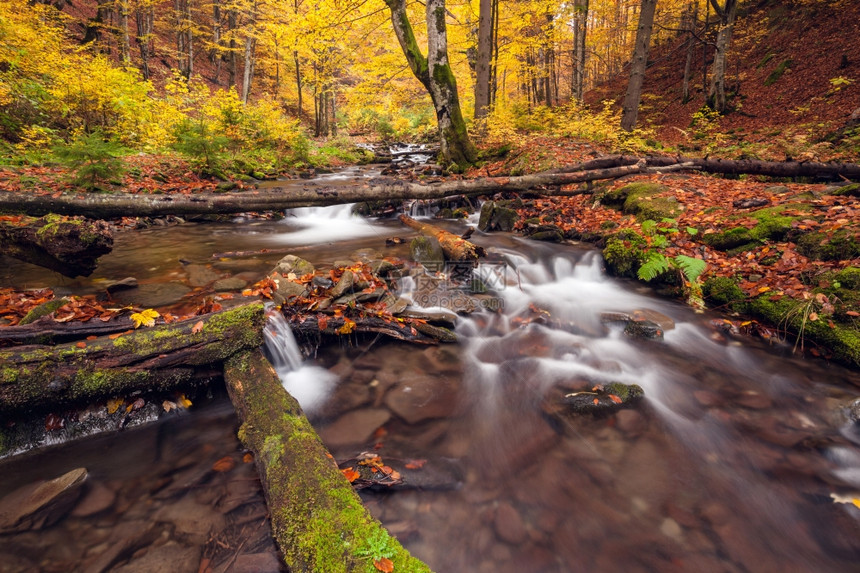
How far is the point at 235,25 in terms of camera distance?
74.7ft

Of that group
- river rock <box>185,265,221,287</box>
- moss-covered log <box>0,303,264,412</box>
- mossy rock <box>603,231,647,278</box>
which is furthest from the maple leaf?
mossy rock <box>603,231,647,278</box>

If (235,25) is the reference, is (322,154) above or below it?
below

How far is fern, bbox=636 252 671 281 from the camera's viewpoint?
16.7ft

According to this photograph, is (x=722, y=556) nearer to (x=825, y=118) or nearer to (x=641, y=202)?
(x=641, y=202)

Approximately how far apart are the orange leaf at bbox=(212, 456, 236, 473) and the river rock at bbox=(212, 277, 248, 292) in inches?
94.3

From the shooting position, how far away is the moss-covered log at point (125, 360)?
229cm

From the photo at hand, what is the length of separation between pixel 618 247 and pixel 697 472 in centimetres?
389

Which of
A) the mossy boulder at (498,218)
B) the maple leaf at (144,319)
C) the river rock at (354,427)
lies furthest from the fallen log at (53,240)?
the mossy boulder at (498,218)

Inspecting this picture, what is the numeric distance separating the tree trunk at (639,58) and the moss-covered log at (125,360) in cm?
1280

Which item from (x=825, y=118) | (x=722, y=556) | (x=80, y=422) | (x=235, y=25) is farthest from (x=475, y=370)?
(x=235, y=25)

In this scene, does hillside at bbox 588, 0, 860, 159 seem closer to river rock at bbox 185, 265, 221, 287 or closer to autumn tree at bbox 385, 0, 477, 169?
autumn tree at bbox 385, 0, 477, 169

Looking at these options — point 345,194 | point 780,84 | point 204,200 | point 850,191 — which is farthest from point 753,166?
point 780,84

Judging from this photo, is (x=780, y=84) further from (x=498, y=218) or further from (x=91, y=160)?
(x=91, y=160)

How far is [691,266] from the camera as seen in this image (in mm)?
4816
